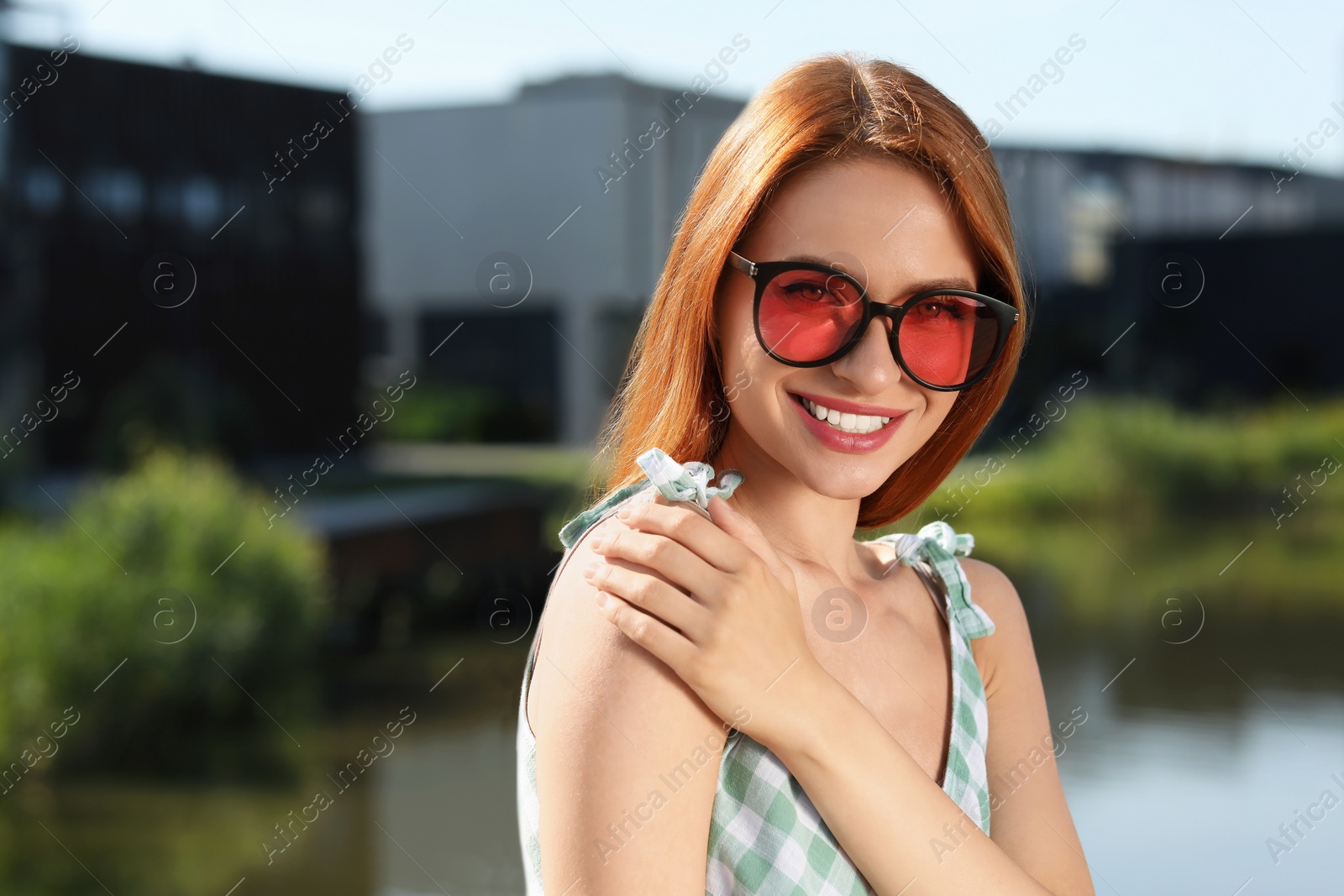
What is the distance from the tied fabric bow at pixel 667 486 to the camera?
93cm

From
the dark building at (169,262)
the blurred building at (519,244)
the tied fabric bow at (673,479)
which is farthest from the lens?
the blurred building at (519,244)

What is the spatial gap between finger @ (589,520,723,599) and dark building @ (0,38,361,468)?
282 inches

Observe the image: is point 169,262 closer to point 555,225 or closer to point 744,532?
point 555,225

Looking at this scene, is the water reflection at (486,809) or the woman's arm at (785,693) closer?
the woman's arm at (785,693)

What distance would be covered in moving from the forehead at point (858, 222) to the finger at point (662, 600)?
29 centimetres

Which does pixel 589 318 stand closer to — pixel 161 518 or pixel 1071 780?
pixel 161 518

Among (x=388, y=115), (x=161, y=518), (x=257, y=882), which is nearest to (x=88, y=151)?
(x=388, y=115)

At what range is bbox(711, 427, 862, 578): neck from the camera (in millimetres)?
1090

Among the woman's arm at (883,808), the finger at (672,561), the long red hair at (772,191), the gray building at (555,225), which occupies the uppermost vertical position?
the gray building at (555,225)

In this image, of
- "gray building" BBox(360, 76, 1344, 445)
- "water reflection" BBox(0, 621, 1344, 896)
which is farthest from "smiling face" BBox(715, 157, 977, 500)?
"gray building" BBox(360, 76, 1344, 445)

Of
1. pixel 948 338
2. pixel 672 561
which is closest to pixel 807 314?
pixel 948 338

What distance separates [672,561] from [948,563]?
473 millimetres

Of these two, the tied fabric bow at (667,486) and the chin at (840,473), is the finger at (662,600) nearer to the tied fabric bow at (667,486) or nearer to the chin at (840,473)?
the tied fabric bow at (667,486)

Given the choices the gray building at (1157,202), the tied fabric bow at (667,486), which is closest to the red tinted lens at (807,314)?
the tied fabric bow at (667,486)
